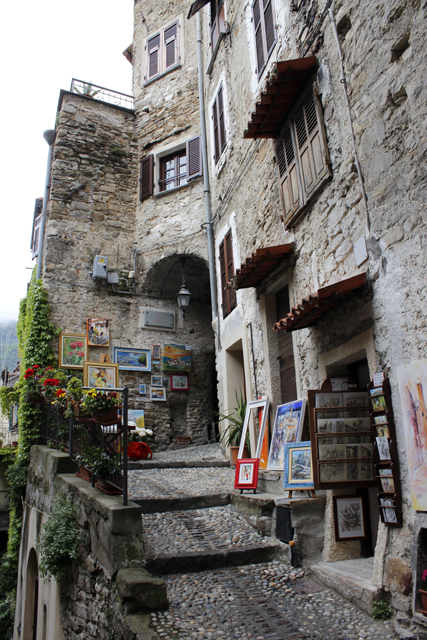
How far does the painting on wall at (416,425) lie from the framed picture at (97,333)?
805 cm

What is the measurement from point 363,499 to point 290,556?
850 mm

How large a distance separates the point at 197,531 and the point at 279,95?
499cm

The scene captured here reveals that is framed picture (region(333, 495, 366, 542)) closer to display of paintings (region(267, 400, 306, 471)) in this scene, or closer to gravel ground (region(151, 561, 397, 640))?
gravel ground (region(151, 561, 397, 640))

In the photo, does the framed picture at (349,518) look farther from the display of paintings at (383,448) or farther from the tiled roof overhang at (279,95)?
the tiled roof overhang at (279,95)

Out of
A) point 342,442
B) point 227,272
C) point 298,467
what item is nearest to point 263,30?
point 227,272

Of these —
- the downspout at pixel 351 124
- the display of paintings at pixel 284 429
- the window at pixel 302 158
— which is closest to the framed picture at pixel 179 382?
the display of paintings at pixel 284 429

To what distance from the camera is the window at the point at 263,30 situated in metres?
6.90

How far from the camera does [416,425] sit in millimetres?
3404

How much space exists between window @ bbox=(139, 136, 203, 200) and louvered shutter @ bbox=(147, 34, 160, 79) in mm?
2629

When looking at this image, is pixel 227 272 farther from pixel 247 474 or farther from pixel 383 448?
pixel 383 448

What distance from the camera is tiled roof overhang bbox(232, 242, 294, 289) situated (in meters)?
5.81

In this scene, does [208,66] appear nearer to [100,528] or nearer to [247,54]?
[247,54]

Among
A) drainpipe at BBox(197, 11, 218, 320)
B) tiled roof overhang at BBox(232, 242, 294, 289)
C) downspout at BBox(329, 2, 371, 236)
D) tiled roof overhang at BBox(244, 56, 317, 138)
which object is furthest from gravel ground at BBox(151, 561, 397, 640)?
drainpipe at BBox(197, 11, 218, 320)

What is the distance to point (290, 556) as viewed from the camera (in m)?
4.30
